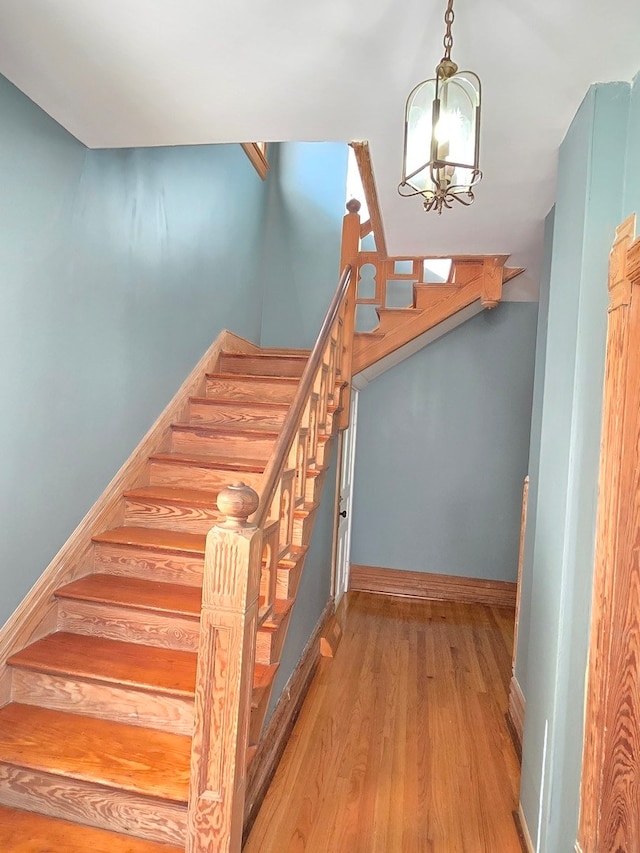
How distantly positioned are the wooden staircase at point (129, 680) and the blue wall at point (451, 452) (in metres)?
2.22

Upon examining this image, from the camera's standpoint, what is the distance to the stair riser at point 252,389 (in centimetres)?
371

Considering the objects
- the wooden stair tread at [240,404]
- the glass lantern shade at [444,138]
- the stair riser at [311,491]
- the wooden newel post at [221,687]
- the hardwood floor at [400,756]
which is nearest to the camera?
the glass lantern shade at [444,138]

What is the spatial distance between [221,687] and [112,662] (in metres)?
0.80

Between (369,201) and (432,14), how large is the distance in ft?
4.35

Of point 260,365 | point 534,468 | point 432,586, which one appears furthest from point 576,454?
point 432,586

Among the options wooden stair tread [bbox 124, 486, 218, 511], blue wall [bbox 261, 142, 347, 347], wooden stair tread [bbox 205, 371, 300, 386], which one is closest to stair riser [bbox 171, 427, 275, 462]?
wooden stair tread [bbox 124, 486, 218, 511]

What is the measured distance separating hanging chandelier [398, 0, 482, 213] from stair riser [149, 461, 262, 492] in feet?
6.63

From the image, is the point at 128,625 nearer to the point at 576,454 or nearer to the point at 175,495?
the point at 175,495

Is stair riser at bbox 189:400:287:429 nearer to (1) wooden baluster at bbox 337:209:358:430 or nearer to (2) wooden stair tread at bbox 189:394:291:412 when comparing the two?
(2) wooden stair tread at bbox 189:394:291:412

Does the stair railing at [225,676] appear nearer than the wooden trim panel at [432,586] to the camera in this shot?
Yes

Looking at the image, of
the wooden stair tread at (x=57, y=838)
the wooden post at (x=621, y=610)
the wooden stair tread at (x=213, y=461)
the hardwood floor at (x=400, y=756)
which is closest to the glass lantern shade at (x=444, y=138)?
the wooden post at (x=621, y=610)

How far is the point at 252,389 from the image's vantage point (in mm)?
3768

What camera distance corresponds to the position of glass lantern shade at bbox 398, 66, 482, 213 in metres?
1.09

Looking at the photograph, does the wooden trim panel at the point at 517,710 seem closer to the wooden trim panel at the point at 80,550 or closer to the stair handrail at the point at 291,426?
the stair handrail at the point at 291,426
